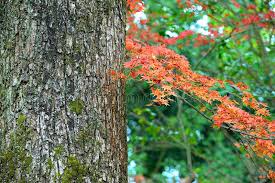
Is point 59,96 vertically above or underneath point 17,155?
above

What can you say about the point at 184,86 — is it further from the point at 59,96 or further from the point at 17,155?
the point at 17,155

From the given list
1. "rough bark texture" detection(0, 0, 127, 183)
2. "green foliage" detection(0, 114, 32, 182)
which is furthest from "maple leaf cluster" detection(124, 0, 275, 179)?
"green foliage" detection(0, 114, 32, 182)

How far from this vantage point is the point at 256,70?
5828 mm

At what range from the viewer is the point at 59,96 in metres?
2.25

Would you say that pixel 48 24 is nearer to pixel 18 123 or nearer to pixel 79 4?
pixel 79 4

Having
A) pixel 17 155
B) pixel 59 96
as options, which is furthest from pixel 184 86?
pixel 17 155

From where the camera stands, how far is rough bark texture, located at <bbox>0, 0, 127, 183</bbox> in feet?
7.20

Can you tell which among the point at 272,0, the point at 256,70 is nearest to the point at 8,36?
the point at 272,0

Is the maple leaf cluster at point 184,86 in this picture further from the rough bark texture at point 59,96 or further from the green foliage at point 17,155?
the green foliage at point 17,155

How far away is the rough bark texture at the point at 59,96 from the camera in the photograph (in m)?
2.20

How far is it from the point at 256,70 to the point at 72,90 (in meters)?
4.03

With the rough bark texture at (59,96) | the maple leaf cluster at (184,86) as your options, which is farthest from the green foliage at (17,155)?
the maple leaf cluster at (184,86)

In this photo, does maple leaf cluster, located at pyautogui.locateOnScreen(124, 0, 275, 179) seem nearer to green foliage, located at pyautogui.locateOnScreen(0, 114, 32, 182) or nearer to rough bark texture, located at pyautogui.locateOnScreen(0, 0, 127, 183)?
rough bark texture, located at pyautogui.locateOnScreen(0, 0, 127, 183)

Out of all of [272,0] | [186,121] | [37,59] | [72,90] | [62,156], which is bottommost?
[186,121]
